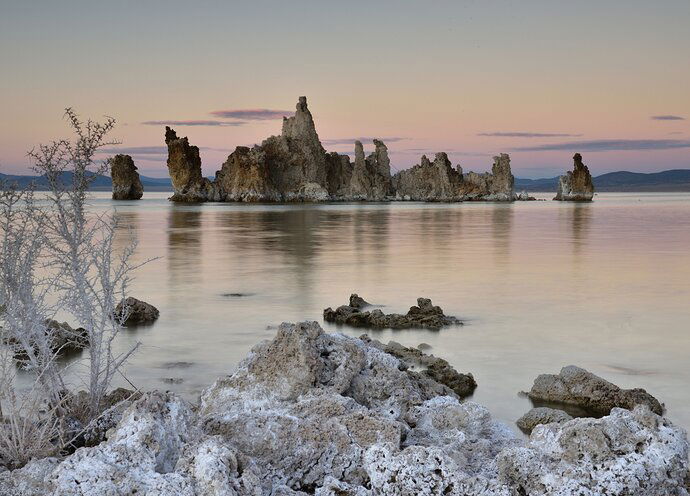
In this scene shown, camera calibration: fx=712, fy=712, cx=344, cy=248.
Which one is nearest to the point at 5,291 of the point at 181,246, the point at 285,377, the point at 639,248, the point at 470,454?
the point at 285,377

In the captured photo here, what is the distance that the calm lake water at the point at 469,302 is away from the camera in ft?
25.6

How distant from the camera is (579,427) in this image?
3.48 meters

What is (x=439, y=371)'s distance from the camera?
23.2ft

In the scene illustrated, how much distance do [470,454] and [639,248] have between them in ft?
72.2

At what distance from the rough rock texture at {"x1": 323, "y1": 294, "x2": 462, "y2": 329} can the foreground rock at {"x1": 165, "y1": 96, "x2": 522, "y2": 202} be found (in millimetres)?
101059

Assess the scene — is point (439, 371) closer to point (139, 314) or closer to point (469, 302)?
point (139, 314)

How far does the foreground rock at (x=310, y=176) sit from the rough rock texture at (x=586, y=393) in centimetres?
10508

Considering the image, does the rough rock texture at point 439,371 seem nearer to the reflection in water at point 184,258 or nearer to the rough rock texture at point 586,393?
the rough rock texture at point 586,393

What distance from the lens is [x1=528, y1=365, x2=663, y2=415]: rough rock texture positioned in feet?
20.8

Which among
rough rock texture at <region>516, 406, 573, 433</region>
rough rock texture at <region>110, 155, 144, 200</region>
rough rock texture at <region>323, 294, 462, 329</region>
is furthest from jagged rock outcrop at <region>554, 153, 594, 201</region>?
rough rock texture at <region>516, 406, 573, 433</region>

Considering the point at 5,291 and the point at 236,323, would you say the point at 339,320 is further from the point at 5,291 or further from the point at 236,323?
the point at 5,291

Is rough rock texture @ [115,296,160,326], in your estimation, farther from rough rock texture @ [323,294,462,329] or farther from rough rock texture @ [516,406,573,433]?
rough rock texture @ [516,406,573,433]

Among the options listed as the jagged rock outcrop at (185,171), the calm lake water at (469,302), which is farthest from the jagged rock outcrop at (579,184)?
the calm lake water at (469,302)

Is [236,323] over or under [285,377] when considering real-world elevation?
under
